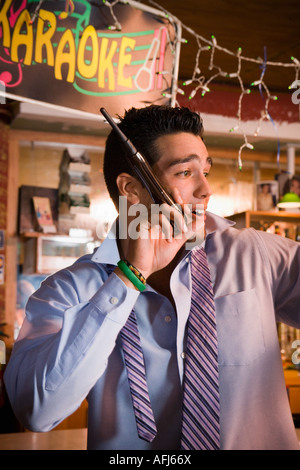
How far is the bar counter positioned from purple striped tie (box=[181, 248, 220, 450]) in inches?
26.7

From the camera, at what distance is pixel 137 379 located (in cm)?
122

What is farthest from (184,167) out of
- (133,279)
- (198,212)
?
(133,279)

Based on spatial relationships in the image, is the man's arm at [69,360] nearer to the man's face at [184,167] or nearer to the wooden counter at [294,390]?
the man's face at [184,167]

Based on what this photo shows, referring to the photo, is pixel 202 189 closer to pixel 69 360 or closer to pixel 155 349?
pixel 155 349

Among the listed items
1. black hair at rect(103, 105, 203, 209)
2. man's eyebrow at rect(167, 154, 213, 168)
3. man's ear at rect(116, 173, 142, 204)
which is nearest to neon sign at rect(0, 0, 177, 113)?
black hair at rect(103, 105, 203, 209)

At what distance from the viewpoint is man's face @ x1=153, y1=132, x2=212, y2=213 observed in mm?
1443

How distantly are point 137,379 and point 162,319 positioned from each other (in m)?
0.21

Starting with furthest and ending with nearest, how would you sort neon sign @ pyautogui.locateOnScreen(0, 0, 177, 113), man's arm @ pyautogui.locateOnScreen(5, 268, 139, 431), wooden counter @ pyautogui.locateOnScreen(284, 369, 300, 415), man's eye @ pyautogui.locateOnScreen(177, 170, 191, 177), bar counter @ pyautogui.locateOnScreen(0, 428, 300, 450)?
wooden counter @ pyautogui.locateOnScreen(284, 369, 300, 415)
neon sign @ pyautogui.locateOnScreen(0, 0, 177, 113)
bar counter @ pyautogui.locateOnScreen(0, 428, 300, 450)
man's eye @ pyautogui.locateOnScreen(177, 170, 191, 177)
man's arm @ pyautogui.locateOnScreen(5, 268, 139, 431)

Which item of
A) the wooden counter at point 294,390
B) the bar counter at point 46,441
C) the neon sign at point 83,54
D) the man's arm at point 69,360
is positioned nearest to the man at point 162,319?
the man's arm at point 69,360

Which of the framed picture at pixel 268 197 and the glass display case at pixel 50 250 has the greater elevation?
the framed picture at pixel 268 197

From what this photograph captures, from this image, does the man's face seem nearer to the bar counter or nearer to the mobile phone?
the mobile phone

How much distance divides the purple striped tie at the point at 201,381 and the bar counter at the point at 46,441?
678 mm

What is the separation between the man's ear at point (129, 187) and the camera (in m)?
1.54

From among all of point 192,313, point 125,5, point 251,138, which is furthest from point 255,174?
point 192,313
